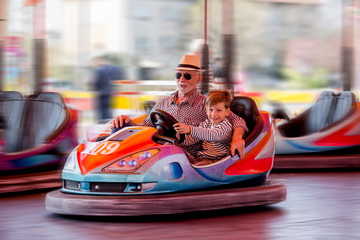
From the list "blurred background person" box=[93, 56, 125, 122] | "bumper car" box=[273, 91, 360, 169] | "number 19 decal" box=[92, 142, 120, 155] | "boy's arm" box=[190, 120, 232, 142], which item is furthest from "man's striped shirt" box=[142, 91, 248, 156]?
"blurred background person" box=[93, 56, 125, 122]

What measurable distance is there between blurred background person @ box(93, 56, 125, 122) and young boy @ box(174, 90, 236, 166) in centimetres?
468

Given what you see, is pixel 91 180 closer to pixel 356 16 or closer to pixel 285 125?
pixel 285 125

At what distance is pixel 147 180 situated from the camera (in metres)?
3.66

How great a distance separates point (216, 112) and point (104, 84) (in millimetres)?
4832

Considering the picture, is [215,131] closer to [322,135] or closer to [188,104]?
[188,104]

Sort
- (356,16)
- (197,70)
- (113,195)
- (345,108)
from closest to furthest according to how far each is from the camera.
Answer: (113,195)
(197,70)
(345,108)
(356,16)

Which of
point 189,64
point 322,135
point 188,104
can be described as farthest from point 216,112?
point 322,135

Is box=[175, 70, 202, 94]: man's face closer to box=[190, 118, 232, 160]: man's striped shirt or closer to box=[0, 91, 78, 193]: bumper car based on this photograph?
box=[190, 118, 232, 160]: man's striped shirt

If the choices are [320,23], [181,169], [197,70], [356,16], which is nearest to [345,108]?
[356,16]

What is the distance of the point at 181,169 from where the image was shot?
3.79 m

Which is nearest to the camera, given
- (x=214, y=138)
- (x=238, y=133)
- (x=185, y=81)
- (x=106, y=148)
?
(x=106, y=148)

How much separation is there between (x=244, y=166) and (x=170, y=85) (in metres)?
6.94

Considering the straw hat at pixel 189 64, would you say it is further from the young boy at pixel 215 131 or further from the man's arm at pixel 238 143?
the man's arm at pixel 238 143

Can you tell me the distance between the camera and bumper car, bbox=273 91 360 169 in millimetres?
6367
